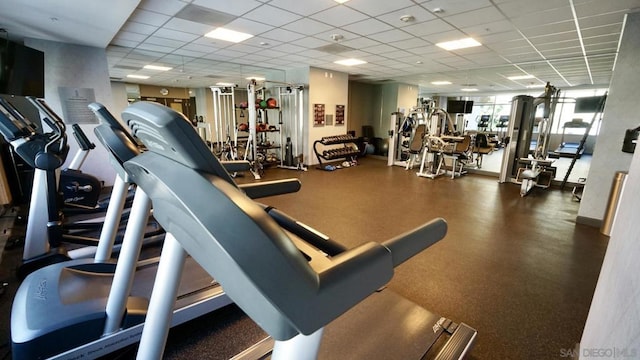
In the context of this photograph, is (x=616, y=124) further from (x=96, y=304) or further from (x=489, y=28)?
(x=96, y=304)

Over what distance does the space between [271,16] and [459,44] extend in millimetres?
3408

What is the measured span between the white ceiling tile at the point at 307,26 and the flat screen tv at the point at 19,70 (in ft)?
10.6

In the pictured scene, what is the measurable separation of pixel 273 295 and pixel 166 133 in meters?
0.31

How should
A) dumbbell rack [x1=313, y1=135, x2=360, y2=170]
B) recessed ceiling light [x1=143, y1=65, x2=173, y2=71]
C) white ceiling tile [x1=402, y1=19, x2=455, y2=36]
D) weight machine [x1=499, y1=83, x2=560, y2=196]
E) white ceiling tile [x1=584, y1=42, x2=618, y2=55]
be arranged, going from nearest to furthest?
white ceiling tile [x1=402, y1=19, x2=455, y2=36]
white ceiling tile [x1=584, y1=42, x2=618, y2=55]
weight machine [x1=499, y1=83, x2=560, y2=196]
recessed ceiling light [x1=143, y1=65, x2=173, y2=71]
dumbbell rack [x1=313, y1=135, x2=360, y2=170]

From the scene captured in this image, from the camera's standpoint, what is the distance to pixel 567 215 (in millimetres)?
4234

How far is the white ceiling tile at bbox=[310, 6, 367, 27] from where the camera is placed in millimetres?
3428

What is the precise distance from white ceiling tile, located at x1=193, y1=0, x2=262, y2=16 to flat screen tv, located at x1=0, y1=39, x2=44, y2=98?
2154 millimetres

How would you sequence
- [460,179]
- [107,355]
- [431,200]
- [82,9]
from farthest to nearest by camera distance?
[460,179]
[431,200]
[82,9]
[107,355]

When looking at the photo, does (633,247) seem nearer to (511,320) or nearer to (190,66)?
(511,320)

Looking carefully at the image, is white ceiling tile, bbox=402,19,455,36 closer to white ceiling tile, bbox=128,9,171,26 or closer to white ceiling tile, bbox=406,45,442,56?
white ceiling tile, bbox=406,45,442,56

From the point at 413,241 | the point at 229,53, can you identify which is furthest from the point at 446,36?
the point at 413,241

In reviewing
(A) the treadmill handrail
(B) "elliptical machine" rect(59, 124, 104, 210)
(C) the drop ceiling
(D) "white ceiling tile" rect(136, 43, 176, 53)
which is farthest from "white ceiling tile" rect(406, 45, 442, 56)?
(A) the treadmill handrail

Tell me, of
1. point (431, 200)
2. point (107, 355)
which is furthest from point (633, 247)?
point (431, 200)

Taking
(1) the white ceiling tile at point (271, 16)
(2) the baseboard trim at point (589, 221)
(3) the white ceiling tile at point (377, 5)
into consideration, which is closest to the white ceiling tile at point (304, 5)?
(1) the white ceiling tile at point (271, 16)
